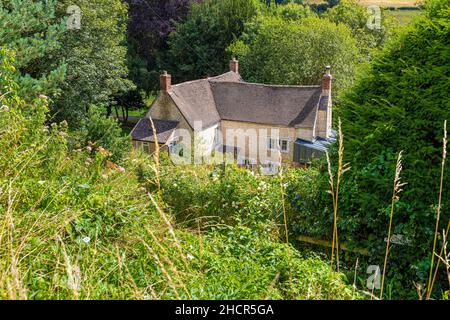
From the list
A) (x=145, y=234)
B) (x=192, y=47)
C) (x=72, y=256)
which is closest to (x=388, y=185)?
(x=145, y=234)

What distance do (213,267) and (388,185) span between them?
2.74 m

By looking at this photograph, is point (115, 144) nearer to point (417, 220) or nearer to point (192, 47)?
point (417, 220)

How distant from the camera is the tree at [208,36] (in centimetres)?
3634

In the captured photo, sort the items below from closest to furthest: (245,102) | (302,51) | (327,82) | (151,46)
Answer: (327,82)
(245,102)
(302,51)
(151,46)

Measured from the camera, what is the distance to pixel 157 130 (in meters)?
27.1

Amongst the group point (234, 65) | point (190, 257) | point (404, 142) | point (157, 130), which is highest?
point (234, 65)

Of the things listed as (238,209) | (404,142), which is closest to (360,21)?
(238,209)

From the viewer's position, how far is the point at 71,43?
23.5 m

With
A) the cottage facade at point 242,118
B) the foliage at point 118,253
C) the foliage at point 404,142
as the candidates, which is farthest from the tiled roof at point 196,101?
the foliage at point 118,253

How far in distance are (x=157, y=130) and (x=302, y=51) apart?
11.2 m

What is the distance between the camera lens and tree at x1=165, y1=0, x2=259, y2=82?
36344mm

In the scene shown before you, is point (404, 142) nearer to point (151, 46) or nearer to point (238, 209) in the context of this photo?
point (238, 209)

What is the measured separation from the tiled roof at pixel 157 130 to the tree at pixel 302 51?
30.3 feet

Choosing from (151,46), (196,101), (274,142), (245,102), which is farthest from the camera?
(151,46)
